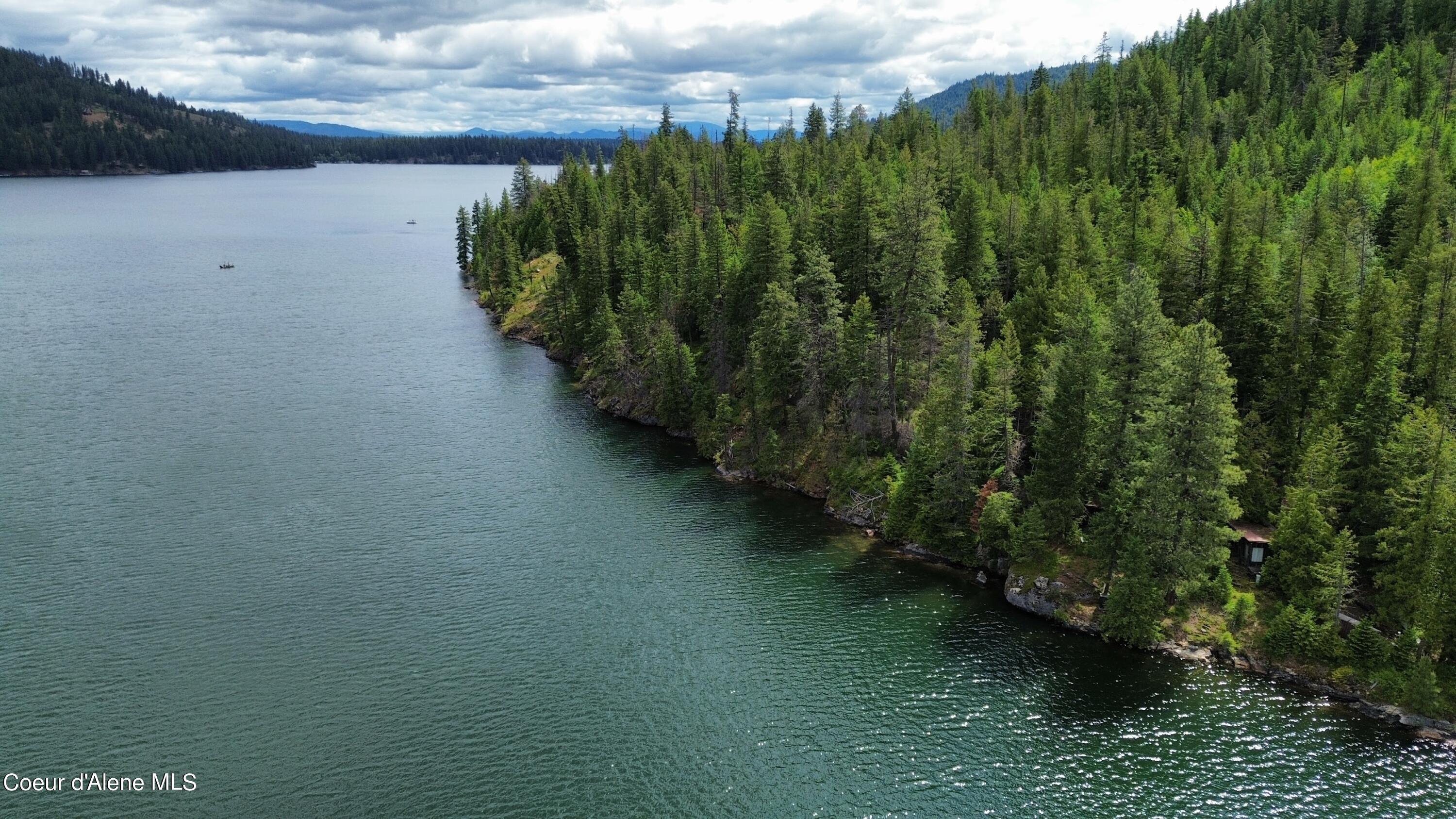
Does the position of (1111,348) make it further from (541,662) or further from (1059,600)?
(541,662)

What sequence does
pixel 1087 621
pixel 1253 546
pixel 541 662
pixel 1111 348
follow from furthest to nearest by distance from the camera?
pixel 1253 546
pixel 1111 348
pixel 1087 621
pixel 541 662

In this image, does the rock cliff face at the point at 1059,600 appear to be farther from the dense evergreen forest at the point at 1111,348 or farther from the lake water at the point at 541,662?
the lake water at the point at 541,662

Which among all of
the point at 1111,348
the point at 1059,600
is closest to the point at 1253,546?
the point at 1059,600

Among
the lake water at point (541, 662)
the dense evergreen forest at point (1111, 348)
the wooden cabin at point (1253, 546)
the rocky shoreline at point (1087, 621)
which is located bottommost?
the lake water at point (541, 662)

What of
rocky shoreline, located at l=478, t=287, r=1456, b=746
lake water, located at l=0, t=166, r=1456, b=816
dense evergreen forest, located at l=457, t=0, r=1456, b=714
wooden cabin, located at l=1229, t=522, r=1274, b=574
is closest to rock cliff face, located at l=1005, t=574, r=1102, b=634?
rocky shoreline, located at l=478, t=287, r=1456, b=746

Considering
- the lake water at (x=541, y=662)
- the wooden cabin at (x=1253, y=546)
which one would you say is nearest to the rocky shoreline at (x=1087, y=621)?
the lake water at (x=541, y=662)

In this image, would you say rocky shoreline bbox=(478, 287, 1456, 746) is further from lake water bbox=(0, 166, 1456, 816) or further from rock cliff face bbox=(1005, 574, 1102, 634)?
lake water bbox=(0, 166, 1456, 816)

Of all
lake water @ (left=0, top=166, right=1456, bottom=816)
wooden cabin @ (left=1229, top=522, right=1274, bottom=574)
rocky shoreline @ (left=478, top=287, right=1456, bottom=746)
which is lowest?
lake water @ (left=0, top=166, right=1456, bottom=816)
